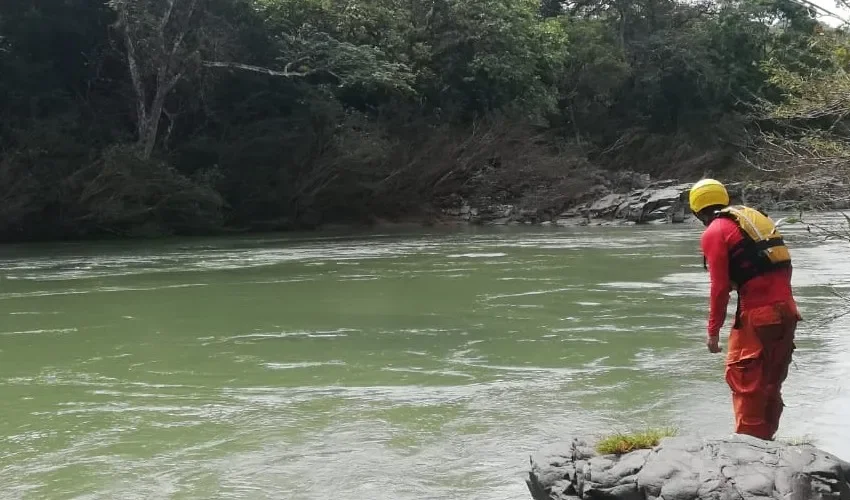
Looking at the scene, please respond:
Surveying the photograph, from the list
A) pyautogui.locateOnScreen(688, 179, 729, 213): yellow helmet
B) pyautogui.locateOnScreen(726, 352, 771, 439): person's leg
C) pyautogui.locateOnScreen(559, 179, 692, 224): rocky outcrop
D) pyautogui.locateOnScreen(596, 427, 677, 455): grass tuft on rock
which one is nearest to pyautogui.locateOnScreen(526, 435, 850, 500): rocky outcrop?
pyautogui.locateOnScreen(596, 427, 677, 455): grass tuft on rock

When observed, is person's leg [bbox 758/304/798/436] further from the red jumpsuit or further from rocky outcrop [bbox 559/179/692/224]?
rocky outcrop [bbox 559/179/692/224]

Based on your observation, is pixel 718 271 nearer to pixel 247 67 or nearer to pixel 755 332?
pixel 755 332

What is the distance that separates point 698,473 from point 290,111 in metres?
27.1

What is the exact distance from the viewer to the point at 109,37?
88.0ft

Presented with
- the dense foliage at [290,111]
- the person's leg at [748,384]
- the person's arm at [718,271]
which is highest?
the dense foliage at [290,111]

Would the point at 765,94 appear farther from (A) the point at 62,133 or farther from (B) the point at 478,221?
(A) the point at 62,133

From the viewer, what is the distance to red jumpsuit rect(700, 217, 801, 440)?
15.7 ft

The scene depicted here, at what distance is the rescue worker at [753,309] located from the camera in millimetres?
4805

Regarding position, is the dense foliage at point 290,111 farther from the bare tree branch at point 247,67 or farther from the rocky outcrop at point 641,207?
the rocky outcrop at point 641,207

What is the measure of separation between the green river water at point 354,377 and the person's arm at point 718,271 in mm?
912

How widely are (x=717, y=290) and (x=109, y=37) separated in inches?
984

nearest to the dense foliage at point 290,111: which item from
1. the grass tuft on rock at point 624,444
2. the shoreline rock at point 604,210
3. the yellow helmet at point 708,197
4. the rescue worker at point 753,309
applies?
the shoreline rock at point 604,210

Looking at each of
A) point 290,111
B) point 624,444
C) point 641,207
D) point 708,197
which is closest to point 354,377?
point 708,197

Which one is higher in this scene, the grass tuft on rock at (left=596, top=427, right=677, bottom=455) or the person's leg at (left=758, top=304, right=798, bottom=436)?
the person's leg at (left=758, top=304, right=798, bottom=436)
